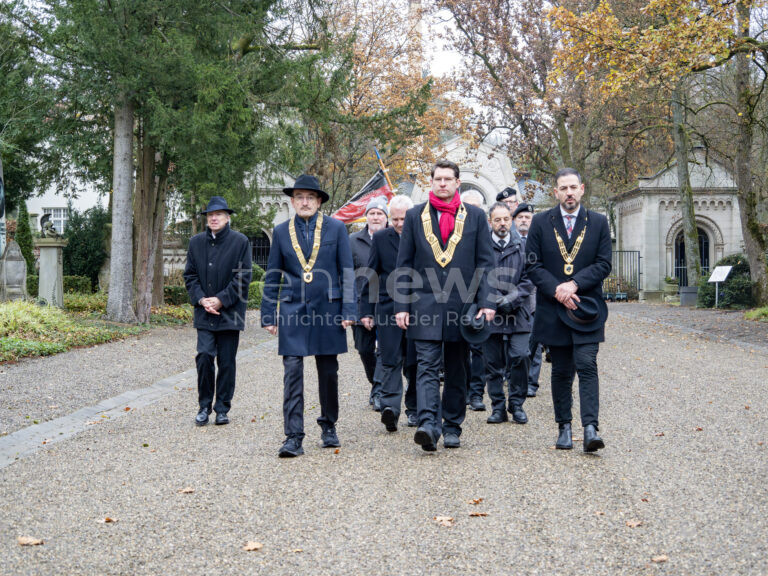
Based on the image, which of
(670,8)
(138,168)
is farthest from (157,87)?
(670,8)

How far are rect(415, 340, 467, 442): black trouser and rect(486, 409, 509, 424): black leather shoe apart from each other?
106 cm

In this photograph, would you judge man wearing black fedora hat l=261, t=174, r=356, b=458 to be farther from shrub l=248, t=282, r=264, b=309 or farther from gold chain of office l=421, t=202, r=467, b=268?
shrub l=248, t=282, r=264, b=309

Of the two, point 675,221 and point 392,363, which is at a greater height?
point 675,221

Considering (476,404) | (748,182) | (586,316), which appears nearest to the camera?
(586,316)

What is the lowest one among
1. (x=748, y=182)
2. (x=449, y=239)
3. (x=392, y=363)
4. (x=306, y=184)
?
(x=392, y=363)

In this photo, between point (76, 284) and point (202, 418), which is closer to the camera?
point (202, 418)

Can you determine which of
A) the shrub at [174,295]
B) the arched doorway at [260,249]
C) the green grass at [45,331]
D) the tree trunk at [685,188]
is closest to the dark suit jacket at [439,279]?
the green grass at [45,331]

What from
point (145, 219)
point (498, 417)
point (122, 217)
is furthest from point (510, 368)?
point (145, 219)

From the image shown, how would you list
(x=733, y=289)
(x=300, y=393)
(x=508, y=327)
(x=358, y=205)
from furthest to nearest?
(x=733, y=289) → (x=358, y=205) → (x=508, y=327) → (x=300, y=393)

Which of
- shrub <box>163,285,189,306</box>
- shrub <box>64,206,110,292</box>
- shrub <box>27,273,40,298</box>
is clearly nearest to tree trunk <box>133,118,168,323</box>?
shrub <box>163,285,189,306</box>

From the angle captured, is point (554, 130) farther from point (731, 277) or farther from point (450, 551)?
point (450, 551)

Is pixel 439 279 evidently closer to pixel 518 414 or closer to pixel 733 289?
pixel 518 414

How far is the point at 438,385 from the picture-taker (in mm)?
6133

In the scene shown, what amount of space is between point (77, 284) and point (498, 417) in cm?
2115
